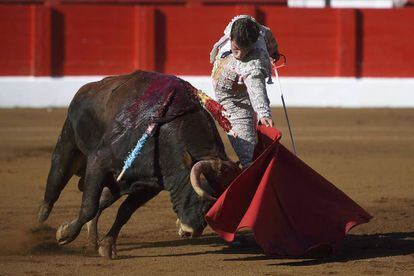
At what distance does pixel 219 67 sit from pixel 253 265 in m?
1.05

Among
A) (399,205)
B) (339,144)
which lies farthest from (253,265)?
(339,144)

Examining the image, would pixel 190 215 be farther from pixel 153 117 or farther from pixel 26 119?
pixel 26 119

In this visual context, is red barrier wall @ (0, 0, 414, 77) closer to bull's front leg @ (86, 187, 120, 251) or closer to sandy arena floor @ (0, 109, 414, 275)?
sandy arena floor @ (0, 109, 414, 275)

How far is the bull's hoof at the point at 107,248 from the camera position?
5641 millimetres

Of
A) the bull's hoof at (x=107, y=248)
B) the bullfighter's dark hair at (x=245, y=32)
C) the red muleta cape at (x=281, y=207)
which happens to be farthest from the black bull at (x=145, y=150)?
the bullfighter's dark hair at (x=245, y=32)

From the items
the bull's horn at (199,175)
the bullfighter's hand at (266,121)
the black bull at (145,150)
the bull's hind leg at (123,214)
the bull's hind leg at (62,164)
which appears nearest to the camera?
the bull's horn at (199,175)

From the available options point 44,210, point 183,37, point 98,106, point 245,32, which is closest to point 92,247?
point 44,210

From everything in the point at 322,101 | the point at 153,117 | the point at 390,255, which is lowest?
the point at 322,101

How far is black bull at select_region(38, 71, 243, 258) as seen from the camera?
536cm

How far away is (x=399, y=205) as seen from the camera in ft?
24.4

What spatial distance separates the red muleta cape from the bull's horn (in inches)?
5.5

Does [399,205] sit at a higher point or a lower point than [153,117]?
lower

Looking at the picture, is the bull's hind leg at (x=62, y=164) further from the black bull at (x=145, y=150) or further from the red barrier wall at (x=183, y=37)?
Result: the red barrier wall at (x=183, y=37)

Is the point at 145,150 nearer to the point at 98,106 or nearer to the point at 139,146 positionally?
the point at 139,146
